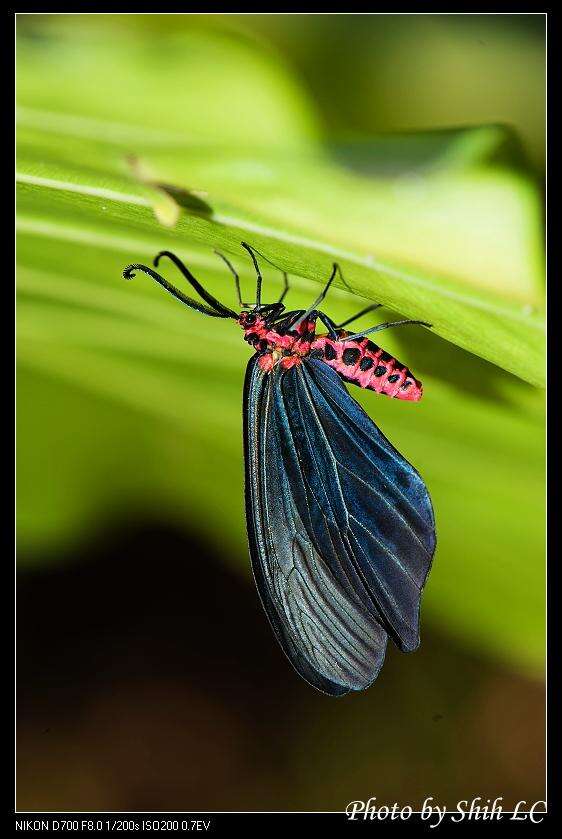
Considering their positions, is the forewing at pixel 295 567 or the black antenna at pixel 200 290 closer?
the forewing at pixel 295 567

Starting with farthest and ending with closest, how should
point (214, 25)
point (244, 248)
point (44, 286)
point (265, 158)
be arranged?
point (44, 286) < point (214, 25) < point (244, 248) < point (265, 158)

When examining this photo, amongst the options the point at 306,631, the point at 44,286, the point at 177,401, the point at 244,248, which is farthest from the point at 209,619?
the point at 244,248

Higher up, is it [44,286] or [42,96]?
[42,96]

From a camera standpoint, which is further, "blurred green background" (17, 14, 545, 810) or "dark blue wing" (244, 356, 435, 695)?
"dark blue wing" (244, 356, 435, 695)

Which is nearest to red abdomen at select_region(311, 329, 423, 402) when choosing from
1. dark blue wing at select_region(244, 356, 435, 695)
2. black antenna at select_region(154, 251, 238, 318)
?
dark blue wing at select_region(244, 356, 435, 695)

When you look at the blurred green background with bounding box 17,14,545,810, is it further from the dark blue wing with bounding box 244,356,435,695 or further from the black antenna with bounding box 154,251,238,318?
the dark blue wing with bounding box 244,356,435,695

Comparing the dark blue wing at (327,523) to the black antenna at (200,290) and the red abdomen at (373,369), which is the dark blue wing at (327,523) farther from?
the black antenna at (200,290)

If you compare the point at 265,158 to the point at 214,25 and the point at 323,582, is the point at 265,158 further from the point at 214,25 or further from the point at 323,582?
the point at 323,582

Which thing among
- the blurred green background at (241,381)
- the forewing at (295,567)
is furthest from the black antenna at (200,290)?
the forewing at (295,567)
